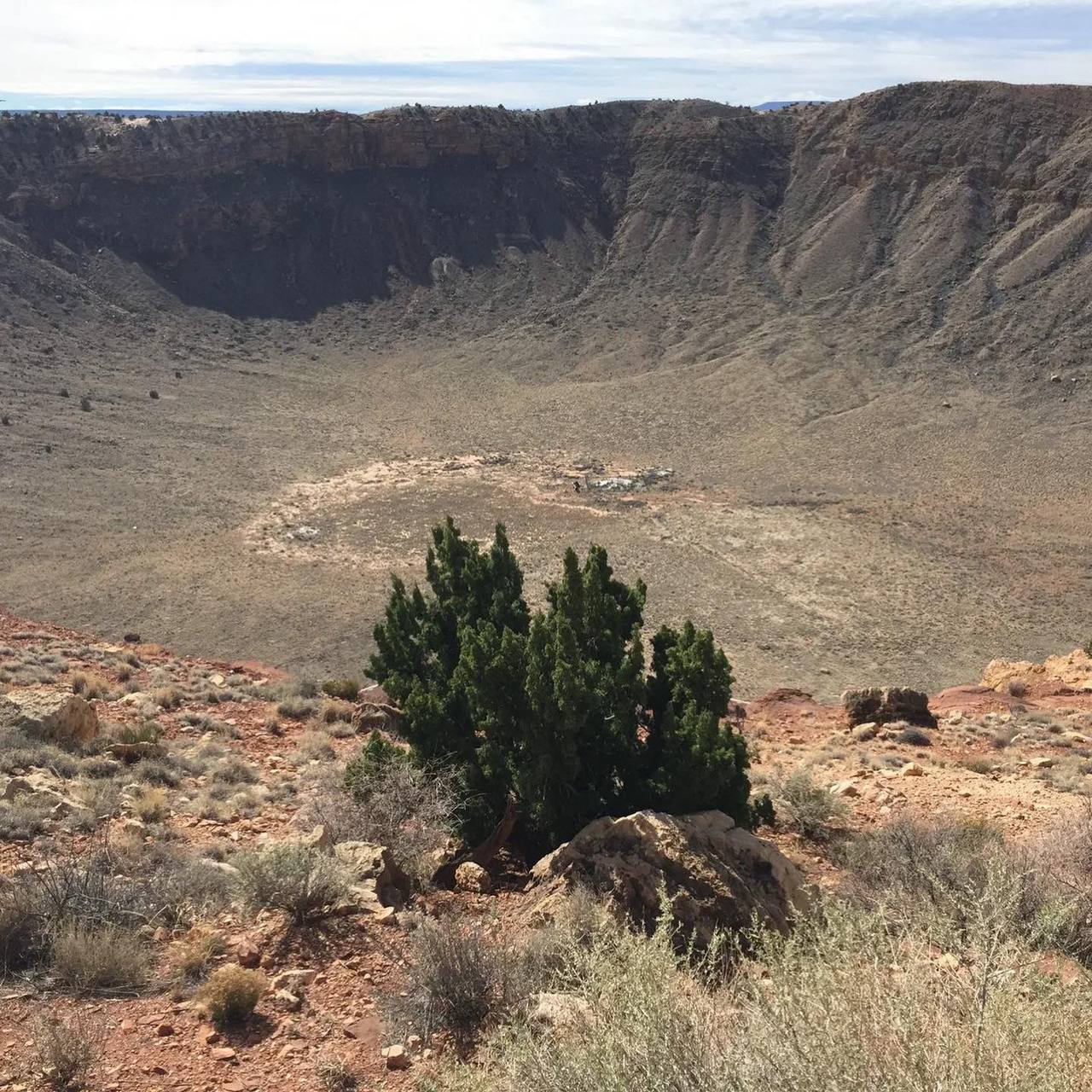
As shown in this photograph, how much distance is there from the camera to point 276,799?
1088cm

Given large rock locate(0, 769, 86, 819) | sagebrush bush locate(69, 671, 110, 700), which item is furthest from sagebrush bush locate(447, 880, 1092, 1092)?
sagebrush bush locate(69, 671, 110, 700)

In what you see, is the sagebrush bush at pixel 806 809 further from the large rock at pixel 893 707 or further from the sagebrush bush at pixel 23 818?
the sagebrush bush at pixel 23 818

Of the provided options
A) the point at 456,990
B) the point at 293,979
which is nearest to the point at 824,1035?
the point at 456,990

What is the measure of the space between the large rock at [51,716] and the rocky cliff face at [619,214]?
43862mm

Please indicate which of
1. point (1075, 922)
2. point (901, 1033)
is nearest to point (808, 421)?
point (1075, 922)

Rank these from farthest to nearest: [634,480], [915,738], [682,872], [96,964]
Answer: [634,480] → [915,738] → [682,872] → [96,964]

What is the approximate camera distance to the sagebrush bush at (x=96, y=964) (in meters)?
5.90

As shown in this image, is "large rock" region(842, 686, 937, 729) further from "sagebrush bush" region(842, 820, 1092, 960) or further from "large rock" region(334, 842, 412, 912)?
"large rock" region(334, 842, 412, 912)

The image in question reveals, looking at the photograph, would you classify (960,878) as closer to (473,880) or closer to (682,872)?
(682,872)

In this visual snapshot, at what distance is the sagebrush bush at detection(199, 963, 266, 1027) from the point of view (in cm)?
566

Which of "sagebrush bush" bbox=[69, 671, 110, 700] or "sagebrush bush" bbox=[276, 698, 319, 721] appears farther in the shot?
"sagebrush bush" bbox=[276, 698, 319, 721]

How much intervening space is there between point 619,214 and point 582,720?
61715 millimetres

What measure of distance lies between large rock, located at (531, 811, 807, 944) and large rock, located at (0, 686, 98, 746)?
6778mm

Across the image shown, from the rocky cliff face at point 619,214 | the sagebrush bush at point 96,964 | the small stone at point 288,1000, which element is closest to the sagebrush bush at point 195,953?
the sagebrush bush at point 96,964
